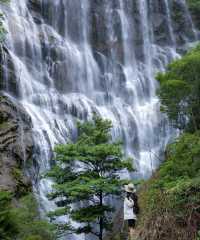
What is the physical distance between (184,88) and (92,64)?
845 inches

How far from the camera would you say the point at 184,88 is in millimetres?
23094

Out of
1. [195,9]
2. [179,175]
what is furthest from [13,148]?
[195,9]

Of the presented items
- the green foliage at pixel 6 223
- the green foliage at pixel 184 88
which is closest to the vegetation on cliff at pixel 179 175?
the green foliage at pixel 184 88

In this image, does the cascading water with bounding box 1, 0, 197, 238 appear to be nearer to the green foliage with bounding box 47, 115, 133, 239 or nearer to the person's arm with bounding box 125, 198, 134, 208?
the green foliage with bounding box 47, 115, 133, 239

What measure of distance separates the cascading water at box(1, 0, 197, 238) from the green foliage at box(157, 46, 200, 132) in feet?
26.0

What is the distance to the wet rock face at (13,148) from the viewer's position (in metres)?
21.9

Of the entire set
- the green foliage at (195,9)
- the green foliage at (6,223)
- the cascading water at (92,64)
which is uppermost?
the green foliage at (195,9)

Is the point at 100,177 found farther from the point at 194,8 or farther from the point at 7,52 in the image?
the point at 194,8

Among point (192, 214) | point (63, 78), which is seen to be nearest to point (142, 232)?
point (192, 214)

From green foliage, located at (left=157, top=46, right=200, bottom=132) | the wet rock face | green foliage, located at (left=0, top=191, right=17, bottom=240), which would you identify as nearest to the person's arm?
green foliage, located at (left=0, top=191, right=17, bottom=240)

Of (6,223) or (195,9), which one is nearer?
(6,223)

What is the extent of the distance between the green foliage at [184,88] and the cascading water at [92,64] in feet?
26.0

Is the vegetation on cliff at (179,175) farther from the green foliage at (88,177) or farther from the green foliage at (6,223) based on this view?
the green foliage at (6,223)

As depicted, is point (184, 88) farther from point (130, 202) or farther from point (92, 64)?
point (92, 64)
